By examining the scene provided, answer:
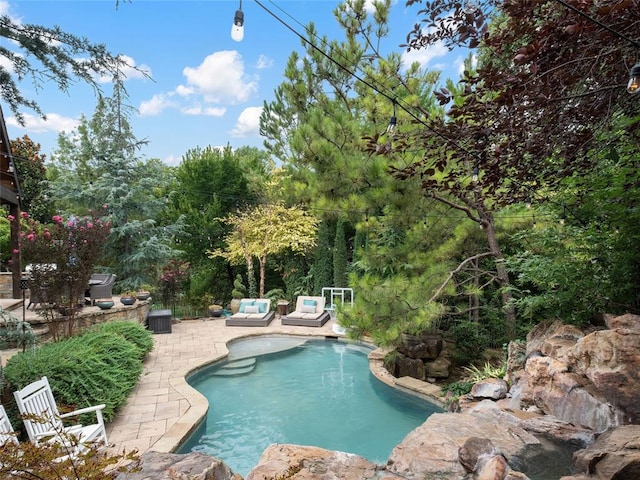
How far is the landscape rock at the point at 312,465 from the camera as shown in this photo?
289cm

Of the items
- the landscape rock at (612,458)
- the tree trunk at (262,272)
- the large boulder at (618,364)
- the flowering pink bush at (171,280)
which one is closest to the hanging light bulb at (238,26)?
the landscape rock at (612,458)

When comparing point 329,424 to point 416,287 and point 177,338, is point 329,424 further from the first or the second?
point 177,338

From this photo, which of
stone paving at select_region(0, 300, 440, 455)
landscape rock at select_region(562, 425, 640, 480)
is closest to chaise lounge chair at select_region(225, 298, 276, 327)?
stone paving at select_region(0, 300, 440, 455)

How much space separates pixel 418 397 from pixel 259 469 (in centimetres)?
381

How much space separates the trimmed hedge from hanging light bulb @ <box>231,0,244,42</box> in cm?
412

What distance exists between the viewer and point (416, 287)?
598cm

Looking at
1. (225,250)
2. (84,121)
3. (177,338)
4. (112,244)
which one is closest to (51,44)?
(177,338)

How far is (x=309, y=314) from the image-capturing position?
10961mm

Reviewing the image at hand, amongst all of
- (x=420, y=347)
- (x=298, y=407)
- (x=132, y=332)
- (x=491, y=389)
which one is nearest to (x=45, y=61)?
(x=132, y=332)

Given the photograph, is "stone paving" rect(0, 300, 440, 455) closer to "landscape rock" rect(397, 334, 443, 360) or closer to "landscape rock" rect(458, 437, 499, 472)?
"landscape rock" rect(397, 334, 443, 360)

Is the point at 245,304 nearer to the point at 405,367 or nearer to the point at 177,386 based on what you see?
the point at 177,386

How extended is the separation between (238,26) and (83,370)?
4.28 m

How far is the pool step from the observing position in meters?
7.16

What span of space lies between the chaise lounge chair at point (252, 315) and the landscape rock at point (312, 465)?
712 centimetres
